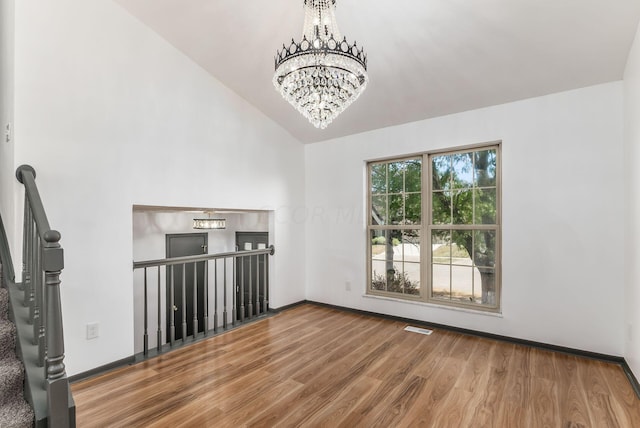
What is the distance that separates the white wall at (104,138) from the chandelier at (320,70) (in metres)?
1.72

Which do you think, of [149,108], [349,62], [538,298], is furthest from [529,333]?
[149,108]

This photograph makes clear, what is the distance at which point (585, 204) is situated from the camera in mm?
3102

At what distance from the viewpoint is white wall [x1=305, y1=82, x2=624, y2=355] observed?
301 centimetres

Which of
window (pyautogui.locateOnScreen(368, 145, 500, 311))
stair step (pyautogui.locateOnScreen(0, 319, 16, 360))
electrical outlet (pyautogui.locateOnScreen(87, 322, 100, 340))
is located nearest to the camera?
stair step (pyautogui.locateOnScreen(0, 319, 16, 360))

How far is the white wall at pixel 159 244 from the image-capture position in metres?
4.98

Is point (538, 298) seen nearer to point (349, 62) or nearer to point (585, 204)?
point (585, 204)

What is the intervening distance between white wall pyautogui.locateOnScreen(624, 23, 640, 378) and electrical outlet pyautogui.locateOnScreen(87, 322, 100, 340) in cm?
435

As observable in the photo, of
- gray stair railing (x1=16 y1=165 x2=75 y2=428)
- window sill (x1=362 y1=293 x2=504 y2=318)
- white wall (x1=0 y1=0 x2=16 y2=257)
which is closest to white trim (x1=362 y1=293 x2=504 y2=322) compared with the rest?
window sill (x1=362 y1=293 x2=504 y2=318)

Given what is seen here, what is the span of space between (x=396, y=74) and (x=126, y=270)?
3.28 metres

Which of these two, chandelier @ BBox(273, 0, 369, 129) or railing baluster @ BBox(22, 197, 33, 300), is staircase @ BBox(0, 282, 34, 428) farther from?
chandelier @ BBox(273, 0, 369, 129)

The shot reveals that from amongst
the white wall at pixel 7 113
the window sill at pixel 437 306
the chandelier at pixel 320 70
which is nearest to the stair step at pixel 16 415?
the white wall at pixel 7 113

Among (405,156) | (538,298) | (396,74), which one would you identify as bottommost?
(538,298)

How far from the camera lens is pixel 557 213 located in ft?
10.6

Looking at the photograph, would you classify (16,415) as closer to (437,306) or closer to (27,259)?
(27,259)
